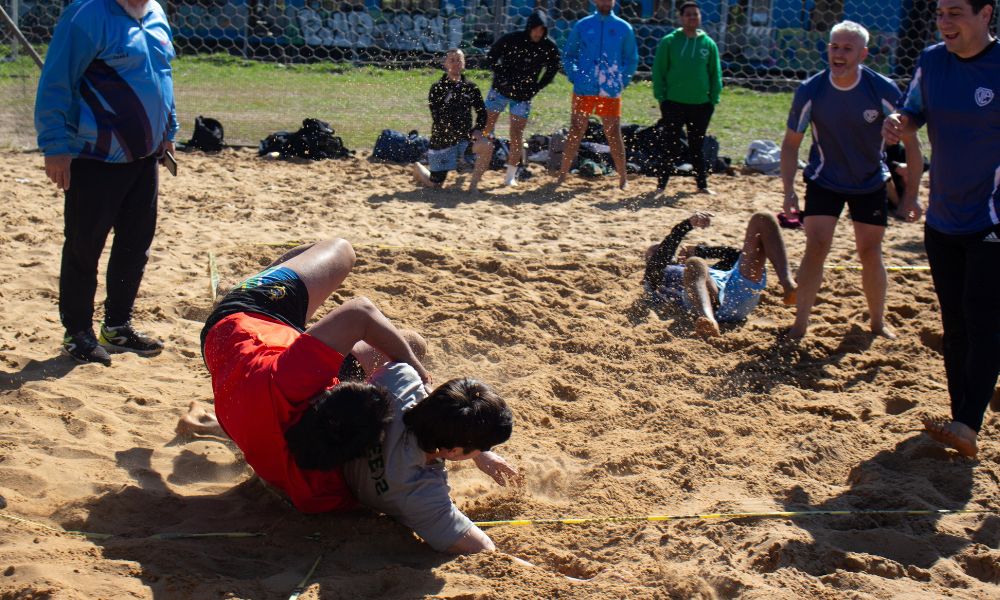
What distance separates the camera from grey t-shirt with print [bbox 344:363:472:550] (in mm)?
3209

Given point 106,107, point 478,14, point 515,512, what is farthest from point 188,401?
point 478,14

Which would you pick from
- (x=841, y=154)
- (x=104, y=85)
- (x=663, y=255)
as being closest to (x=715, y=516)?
(x=841, y=154)

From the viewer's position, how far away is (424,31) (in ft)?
51.3

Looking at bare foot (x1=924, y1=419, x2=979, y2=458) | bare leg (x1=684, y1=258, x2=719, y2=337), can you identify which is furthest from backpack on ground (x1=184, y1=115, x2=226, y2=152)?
bare foot (x1=924, y1=419, x2=979, y2=458)

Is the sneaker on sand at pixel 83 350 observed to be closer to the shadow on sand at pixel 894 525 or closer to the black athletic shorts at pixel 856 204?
the shadow on sand at pixel 894 525

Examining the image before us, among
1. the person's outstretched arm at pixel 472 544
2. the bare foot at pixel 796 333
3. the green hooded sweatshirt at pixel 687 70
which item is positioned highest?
the green hooded sweatshirt at pixel 687 70

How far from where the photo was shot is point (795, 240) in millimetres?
7703

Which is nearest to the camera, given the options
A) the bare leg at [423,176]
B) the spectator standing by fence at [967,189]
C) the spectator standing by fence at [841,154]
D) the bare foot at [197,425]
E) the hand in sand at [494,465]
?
the hand in sand at [494,465]

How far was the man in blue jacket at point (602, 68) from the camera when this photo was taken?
31.1 feet

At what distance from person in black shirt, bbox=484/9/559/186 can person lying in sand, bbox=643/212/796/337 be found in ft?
12.0

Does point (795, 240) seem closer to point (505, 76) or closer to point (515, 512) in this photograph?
point (505, 76)

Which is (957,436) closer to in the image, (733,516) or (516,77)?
(733,516)

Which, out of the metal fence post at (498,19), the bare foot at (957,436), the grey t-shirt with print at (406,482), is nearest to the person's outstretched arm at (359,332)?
the grey t-shirt with print at (406,482)

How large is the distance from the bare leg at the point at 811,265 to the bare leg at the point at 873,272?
0.57 feet
